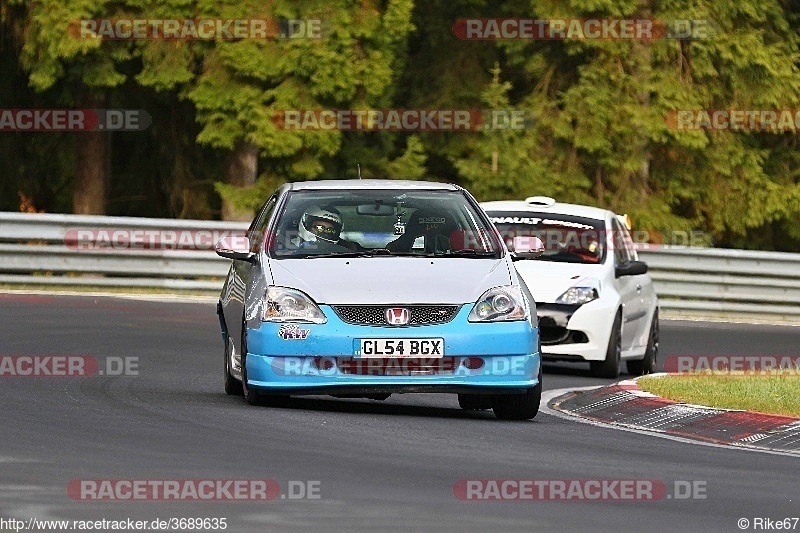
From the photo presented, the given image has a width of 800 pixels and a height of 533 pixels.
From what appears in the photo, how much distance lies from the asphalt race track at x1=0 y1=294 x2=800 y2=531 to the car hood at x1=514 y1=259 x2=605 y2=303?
3474mm

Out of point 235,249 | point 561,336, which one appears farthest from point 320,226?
point 561,336

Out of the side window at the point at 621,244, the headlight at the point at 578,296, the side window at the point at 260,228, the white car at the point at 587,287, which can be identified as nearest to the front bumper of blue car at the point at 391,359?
the side window at the point at 260,228

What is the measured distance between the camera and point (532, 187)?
122 feet

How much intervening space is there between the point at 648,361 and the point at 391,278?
7.57m

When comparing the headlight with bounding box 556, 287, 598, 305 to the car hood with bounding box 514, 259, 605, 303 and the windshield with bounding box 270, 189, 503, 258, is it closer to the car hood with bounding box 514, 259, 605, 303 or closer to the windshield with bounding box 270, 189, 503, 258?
the car hood with bounding box 514, 259, 605, 303

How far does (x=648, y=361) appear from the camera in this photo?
20.2 metres

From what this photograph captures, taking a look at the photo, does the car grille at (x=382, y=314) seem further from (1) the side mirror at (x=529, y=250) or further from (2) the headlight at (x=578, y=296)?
(2) the headlight at (x=578, y=296)

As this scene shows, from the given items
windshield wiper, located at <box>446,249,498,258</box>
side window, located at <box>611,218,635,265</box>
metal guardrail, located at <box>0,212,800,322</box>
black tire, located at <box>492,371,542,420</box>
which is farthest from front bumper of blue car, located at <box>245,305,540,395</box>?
metal guardrail, located at <box>0,212,800,322</box>

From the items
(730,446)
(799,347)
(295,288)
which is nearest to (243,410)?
(295,288)

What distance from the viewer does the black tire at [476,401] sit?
14180 millimetres

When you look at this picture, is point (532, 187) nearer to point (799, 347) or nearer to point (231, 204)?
point (231, 204)

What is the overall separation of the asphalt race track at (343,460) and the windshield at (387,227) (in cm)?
108

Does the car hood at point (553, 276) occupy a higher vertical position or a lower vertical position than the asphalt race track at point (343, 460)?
higher

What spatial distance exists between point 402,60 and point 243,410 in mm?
26518
